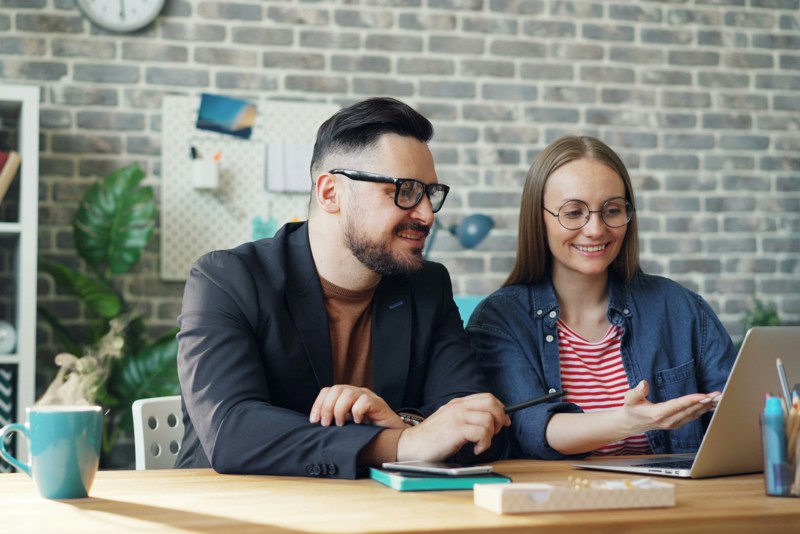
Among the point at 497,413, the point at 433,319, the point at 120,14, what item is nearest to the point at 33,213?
the point at 120,14

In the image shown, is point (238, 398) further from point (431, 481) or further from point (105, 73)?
point (105, 73)

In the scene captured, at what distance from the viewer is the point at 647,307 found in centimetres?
216

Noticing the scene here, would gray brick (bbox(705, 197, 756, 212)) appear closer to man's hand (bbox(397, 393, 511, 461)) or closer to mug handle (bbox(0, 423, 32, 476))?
man's hand (bbox(397, 393, 511, 461))

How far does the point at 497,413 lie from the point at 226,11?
2.77m

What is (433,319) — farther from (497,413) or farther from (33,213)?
(33,213)

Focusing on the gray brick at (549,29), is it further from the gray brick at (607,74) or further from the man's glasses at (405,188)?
the man's glasses at (405,188)

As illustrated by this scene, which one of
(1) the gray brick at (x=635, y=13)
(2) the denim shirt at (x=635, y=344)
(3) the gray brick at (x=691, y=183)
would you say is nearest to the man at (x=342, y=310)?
(2) the denim shirt at (x=635, y=344)

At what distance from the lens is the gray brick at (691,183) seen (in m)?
4.20

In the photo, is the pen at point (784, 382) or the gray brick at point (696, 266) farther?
the gray brick at point (696, 266)

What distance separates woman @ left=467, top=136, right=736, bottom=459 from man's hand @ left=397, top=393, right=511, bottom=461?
0.52 m

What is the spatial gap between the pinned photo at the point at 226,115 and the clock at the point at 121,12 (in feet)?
1.24

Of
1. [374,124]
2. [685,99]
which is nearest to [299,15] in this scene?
[685,99]

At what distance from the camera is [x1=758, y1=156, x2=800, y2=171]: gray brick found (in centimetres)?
430

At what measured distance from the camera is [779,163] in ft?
14.1
